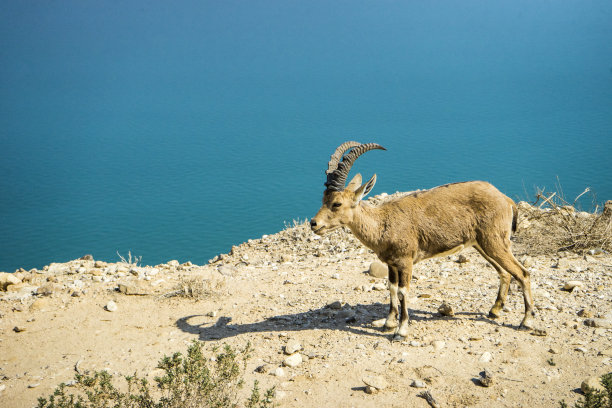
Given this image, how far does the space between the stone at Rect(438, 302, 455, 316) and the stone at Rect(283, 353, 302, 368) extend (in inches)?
95.1

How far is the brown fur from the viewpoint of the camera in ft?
23.0

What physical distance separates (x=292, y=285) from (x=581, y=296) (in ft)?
16.2

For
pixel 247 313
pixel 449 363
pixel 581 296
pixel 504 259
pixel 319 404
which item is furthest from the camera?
pixel 247 313

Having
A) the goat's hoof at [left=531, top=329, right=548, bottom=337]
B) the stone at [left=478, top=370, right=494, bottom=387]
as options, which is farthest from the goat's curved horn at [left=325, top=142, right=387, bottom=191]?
the goat's hoof at [left=531, top=329, right=548, bottom=337]

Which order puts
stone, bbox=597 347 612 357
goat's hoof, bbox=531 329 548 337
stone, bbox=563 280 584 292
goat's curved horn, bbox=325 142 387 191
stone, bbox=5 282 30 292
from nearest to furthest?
1. stone, bbox=597 347 612 357
2. goat's hoof, bbox=531 329 548 337
3. goat's curved horn, bbox=325 142 387 191
4. stone, bbox=563 280 584 292
5. stone, bbox=5 282 30 292

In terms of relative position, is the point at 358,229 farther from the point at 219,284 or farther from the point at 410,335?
the point at 219,284

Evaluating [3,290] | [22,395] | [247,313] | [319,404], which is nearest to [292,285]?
[247,313]

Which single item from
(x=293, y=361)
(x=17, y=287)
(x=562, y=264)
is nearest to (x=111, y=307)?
(x=17, y=287)

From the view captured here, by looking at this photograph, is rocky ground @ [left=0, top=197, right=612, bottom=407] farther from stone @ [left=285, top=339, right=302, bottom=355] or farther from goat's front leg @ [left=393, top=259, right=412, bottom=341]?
goat's front leg @ [left=393, top=259, right=412, bottom=341]

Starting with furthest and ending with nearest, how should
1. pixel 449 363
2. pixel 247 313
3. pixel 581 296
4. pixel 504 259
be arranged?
pixel 247 313, pixel 581 296, pixel 504 259, pixel 449 363

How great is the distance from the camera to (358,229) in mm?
7129

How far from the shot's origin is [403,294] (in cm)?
705

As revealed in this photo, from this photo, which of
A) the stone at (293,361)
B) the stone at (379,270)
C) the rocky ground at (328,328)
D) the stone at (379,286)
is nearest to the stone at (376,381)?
the rocky ground at (328,328)

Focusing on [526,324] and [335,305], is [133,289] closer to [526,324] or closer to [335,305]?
[335,305]
